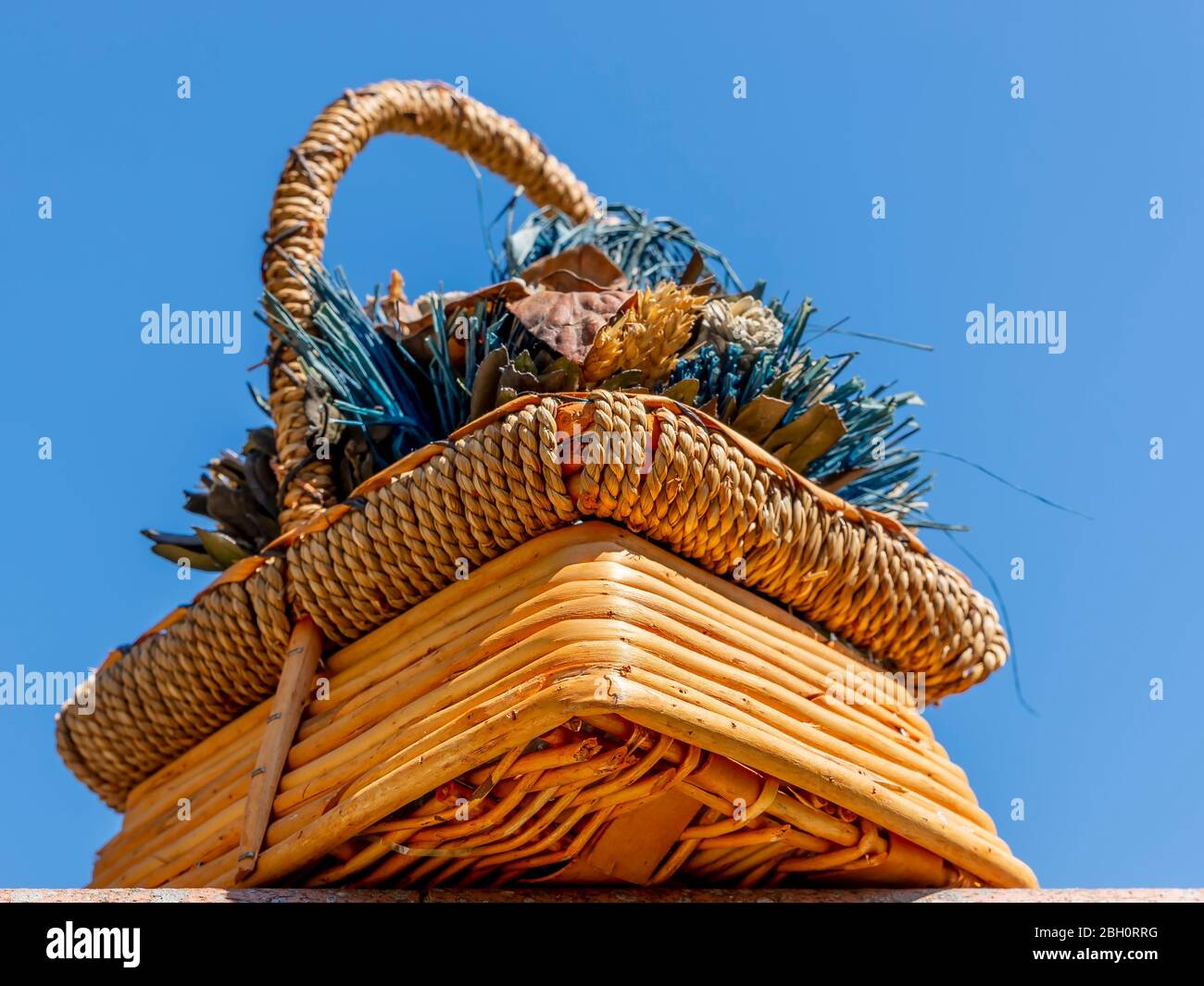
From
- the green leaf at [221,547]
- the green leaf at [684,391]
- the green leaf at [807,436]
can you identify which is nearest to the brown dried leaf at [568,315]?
the green leaf at [684,391]

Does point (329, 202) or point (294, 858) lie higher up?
point (329, 202)

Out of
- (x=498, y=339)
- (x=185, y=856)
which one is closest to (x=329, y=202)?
(x=498, y=339)

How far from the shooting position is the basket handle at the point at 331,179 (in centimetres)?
152

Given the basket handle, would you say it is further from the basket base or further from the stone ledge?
the stone ledge

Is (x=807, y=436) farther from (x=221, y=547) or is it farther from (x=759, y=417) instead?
(x=221, y=547)

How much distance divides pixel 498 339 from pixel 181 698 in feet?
1.59

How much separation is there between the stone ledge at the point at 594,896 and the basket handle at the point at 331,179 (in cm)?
45

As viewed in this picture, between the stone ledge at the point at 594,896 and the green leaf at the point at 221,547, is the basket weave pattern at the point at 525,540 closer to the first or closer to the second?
the green leaf at the point at 221,547

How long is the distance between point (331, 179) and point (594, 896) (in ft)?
3.21

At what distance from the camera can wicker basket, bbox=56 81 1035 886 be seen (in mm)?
1071

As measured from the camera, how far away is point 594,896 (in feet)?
3.74

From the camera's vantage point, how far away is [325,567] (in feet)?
4.29

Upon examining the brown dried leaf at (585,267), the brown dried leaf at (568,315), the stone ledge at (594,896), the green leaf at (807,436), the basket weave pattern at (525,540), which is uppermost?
the brown dried leaf at (585,267)
